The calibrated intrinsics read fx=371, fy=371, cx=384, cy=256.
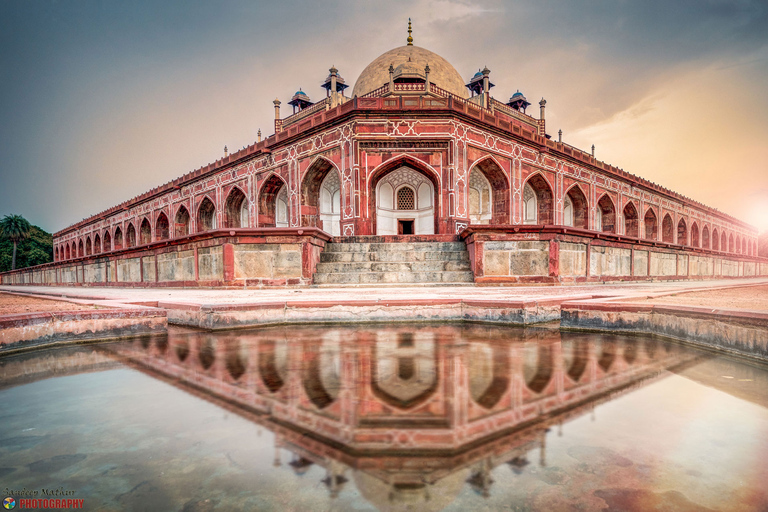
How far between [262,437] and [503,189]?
17.1 meters

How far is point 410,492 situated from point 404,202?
18.2 metres

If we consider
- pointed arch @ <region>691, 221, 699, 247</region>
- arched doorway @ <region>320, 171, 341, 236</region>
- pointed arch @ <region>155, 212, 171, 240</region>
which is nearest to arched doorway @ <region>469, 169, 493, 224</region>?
arched doorway @ <region>320, 171, 341, 236</region>

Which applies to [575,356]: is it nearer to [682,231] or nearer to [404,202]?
[404,202]

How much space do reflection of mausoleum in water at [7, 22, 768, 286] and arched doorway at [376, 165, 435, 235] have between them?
71mm

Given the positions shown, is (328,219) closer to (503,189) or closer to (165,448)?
(503,189)

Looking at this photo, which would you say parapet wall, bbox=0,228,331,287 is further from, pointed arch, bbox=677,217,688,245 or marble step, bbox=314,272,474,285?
pointed arch, bbox=677,217,688,245

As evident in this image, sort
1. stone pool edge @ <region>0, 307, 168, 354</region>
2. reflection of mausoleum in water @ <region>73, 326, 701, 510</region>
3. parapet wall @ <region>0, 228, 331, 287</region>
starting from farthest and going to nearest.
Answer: parapet wall @ <region>0, 228, 331, 287</region>, stone pool edge @ <region>0, 307, 168, 354</region>, reflection of mausoleum in water @ <region>73, 326, 701, 510</region>

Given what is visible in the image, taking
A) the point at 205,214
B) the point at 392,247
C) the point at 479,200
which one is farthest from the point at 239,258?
the point at 205,214

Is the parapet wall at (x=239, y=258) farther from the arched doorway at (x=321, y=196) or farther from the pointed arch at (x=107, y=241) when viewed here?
the pointed arch at (x=107, y=241)

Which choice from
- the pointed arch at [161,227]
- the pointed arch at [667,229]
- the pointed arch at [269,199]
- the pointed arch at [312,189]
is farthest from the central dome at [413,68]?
the pointed arch at [667,229]

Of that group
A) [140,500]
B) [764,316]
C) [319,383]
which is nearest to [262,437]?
[140,500]

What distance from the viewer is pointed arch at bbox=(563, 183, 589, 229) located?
66.8 feet

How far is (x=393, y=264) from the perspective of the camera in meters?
7.49

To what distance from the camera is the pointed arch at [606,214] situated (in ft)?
73.2
